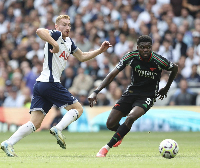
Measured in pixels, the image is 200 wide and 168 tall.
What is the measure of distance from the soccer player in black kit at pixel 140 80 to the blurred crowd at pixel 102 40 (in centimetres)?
762

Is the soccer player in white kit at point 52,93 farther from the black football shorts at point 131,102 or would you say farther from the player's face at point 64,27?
the black football shorts at point 131,102

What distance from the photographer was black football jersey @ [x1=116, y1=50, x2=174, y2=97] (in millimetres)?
8914

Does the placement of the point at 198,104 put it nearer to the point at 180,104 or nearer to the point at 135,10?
the point at 180,104

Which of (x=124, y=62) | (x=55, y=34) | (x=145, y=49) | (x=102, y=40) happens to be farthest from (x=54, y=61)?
(x=102, y=40)

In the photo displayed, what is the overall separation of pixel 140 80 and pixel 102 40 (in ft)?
34.5

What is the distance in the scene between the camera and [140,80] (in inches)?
363

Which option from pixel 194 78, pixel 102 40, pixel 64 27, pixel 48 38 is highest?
pixel 64 27

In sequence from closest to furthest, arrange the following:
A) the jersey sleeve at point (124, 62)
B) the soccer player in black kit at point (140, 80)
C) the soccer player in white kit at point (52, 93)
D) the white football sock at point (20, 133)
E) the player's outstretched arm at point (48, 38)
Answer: the player's outstretched arm at point (48, 38), the white football sock at point (20, 133), the soccer player in white kit at point (52, 93), the soccer player in black kit at point (140, 80), the jersey sleeve at point (124, 62)

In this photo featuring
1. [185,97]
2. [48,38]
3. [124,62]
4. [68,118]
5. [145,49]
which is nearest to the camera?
[48,38]

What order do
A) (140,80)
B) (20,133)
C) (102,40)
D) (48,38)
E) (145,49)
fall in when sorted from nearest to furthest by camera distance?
(48,38) < (20,133) < (145,49) < (140,80) < (102,40)

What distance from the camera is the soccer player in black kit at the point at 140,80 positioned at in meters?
8.68

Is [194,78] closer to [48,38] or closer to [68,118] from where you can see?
[68,118]

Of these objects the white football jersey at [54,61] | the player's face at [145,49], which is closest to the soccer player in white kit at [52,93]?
the white football jersey at [54,61]

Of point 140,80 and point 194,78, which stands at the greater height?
point 140,80
